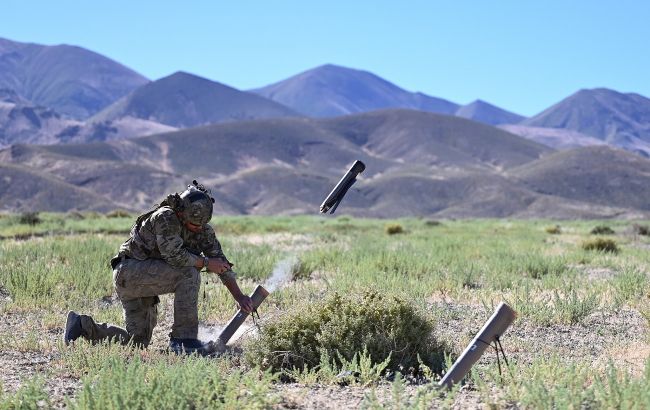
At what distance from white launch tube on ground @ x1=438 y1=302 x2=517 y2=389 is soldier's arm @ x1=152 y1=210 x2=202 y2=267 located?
2613 mm

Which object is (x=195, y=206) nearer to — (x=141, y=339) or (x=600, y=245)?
(x=141, y=339)

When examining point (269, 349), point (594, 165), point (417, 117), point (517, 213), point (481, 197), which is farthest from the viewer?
point (417, 117)

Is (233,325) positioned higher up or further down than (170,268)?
further down

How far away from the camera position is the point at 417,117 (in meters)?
154

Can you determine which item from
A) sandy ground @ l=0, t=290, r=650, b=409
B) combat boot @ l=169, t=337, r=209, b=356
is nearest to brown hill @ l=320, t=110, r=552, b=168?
sandy ground @ l=0, t=290, r=650, b=409

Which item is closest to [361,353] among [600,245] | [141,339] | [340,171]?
[141,339]

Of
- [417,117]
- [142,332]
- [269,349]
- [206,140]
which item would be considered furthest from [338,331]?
[417,117]

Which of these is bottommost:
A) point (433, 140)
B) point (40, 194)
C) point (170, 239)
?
point (40, 194)

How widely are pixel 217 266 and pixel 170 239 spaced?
1.57 ft

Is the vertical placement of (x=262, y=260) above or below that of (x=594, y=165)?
below

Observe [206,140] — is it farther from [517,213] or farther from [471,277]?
[471,277]

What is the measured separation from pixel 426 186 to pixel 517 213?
1623 cm

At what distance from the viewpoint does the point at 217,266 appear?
22.1ft

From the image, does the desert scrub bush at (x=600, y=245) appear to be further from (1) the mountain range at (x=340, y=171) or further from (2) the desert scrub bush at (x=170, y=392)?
(1) the mountain range at (x=340, y=171)
